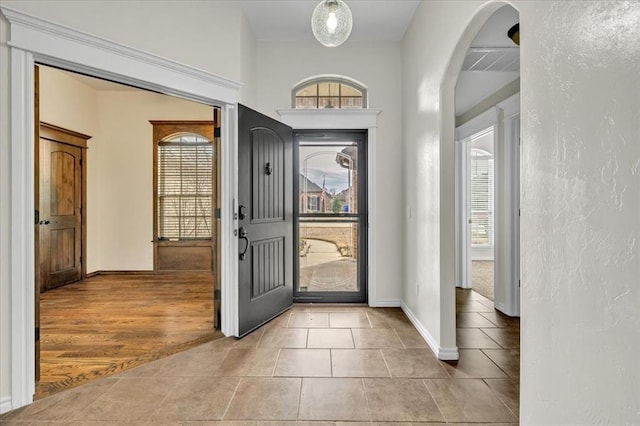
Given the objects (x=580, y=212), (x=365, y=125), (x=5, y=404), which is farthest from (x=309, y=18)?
(x=5, y=404)

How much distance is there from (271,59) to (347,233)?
226 cm

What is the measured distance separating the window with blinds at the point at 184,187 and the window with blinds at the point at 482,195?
5942 millimetres

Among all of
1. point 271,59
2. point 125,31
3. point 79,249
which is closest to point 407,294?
point 271,59

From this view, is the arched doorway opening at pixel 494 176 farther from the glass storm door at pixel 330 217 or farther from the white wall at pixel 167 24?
the white wall at pixel 167 24

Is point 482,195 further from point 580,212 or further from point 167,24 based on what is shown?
point 580,212

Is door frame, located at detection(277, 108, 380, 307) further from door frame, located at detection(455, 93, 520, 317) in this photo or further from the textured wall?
the textured wall

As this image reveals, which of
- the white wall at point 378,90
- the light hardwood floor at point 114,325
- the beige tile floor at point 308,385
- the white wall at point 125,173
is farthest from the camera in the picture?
the white wall at point 125,173

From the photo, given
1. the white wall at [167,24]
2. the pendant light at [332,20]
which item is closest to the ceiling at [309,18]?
the white wall at [167,24]

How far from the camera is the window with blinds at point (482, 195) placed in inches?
326

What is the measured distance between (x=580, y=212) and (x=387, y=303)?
3.12 metres

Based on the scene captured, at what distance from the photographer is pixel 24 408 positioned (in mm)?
2135

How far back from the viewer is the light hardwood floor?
106 inches

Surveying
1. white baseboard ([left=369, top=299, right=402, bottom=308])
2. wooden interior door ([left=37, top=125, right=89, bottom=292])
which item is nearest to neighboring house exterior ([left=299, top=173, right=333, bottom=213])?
white baseboard ([left=369, top=299, right=402, bottom=308])

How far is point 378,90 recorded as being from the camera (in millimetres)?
4199
